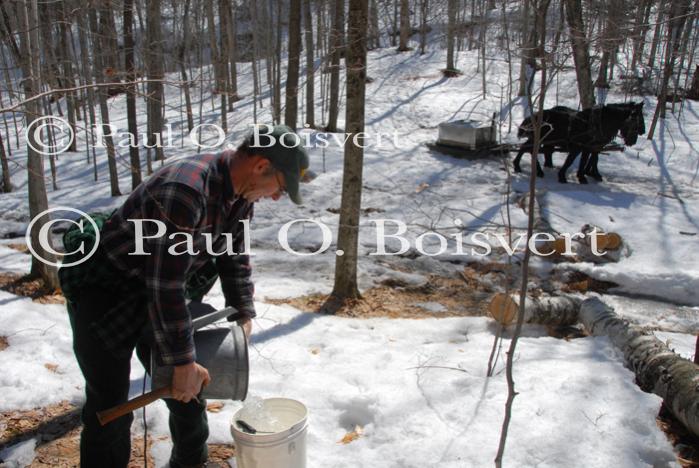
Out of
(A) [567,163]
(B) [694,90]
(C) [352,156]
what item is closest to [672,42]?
(C) [352,156]

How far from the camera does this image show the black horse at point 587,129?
10.0 metres

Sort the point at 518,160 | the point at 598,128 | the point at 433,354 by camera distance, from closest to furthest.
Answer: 1. the point at 433,354
2. the point at 598,128
3. the point at 518,160

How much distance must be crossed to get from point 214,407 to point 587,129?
29.9 ft

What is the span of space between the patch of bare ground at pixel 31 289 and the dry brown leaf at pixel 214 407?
259 cm

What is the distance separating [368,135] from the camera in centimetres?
1413

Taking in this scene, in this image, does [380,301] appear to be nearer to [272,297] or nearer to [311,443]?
[272,297]

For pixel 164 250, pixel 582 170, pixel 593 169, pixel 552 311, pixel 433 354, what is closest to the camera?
pixel 164 250

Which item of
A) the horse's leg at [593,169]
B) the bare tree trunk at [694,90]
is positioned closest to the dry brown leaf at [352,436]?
the horse's leg at [593,169]

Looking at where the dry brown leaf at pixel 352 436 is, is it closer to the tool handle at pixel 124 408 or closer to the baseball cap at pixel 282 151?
the tool handle at pixel 124 408

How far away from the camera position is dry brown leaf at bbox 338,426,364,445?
3.05 metres

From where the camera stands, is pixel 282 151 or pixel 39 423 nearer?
pixel 282 151

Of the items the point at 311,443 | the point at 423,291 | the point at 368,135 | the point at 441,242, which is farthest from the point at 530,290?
the point at 368,135

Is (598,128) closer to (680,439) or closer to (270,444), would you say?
(680,439)

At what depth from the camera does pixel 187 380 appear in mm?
1979
